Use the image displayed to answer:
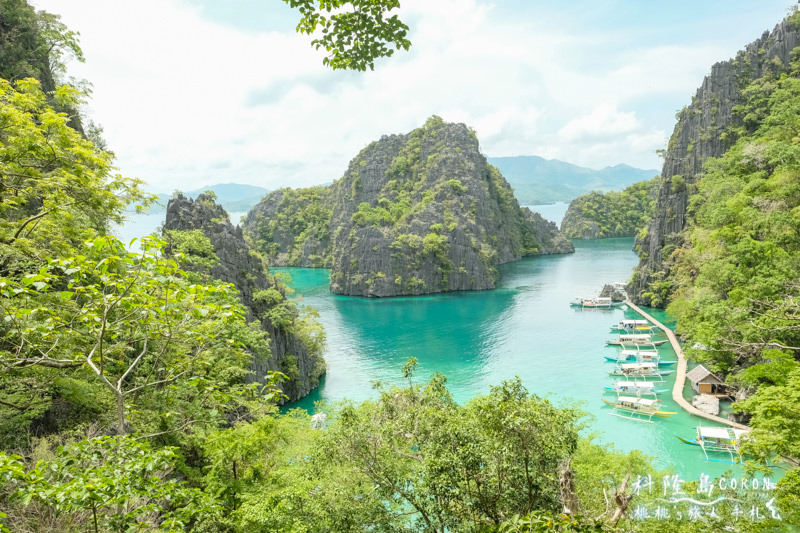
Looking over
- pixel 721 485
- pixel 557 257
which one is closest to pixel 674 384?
pixel 721 485

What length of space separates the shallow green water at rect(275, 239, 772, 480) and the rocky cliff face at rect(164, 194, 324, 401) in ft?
6.88

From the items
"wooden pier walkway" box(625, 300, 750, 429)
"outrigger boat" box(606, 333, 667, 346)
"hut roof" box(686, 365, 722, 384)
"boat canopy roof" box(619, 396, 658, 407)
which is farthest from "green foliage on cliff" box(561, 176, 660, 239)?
"boat canopy roof" box(619, 396, 658, 407)

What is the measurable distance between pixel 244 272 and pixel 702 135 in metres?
47.1

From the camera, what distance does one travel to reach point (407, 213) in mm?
69625

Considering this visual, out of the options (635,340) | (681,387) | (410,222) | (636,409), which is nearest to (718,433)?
(636,409)

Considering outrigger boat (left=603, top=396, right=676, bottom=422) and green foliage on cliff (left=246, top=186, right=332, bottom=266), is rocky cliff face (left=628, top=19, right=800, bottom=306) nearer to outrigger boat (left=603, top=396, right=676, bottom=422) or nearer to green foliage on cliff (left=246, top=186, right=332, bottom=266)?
outrigger boat (left=603, top=396, right=676, bottom=422)

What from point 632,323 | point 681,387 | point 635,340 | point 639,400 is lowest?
point 681,387

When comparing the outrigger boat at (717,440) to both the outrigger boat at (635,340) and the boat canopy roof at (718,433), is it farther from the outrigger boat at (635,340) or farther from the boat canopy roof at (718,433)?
the outrigger boat at (635,340)

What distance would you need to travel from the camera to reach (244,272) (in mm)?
26016

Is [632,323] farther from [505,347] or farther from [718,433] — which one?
[718,433]

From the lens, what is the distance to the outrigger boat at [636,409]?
22281 mm

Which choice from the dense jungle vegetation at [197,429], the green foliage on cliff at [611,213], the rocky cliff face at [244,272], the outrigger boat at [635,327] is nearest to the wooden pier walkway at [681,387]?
the outrigger boat at [635,327]

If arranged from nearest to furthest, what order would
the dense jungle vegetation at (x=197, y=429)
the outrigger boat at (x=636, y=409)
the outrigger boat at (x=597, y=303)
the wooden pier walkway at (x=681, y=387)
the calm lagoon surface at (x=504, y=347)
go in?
the dense jungle vegetation at (x=197, y=429) < the wooden pier walkway at (x=681, y=387) < the calm lagoon surface at (x=504, y=347) < the outrigger boat at (x=636, y=409) < the outrigger boat at (x=597, y=303)

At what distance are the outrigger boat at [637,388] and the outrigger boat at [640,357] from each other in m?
4.48
